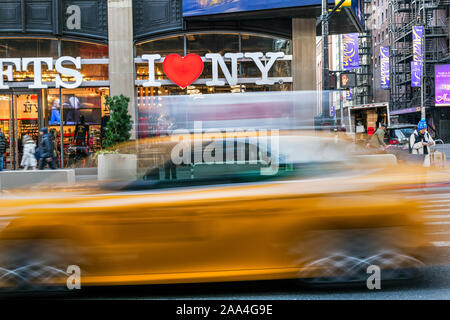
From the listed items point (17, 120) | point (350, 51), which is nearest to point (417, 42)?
point (350, 51)

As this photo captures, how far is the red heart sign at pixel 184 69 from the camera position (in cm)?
2070

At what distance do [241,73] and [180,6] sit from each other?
3.81 m

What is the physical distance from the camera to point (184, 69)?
69.8 ft

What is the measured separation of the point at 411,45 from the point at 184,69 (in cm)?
4150

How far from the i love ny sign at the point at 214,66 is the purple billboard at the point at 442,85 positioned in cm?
3100

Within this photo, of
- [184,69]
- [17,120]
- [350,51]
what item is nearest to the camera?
[184,69]

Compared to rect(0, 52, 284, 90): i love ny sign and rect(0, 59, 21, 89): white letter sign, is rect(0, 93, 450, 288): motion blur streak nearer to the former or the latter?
rect(0, 52, 284, 90): i love ny sign

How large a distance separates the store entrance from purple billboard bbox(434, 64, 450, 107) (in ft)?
125

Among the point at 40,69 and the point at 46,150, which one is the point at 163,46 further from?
the point at 46,150

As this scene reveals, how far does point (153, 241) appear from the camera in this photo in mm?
4234

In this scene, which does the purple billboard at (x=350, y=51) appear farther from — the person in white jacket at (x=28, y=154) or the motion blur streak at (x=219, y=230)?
the motion blur streak at (x=219, y=230)

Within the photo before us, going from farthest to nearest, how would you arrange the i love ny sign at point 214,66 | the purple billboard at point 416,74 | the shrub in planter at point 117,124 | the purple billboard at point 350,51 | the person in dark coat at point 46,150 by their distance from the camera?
the purple billboard at point 350,51
the purple billboard at point 416,74
the i love ny sign at point 214,66
the shrub in planter at point 117,124
the person in dark coat at point 46,150

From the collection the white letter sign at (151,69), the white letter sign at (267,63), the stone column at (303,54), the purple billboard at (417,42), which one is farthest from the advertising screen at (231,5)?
the purple billboard at (417,42)

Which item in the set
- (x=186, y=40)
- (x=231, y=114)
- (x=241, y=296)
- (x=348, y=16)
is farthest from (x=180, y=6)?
(x=241, y=296)
